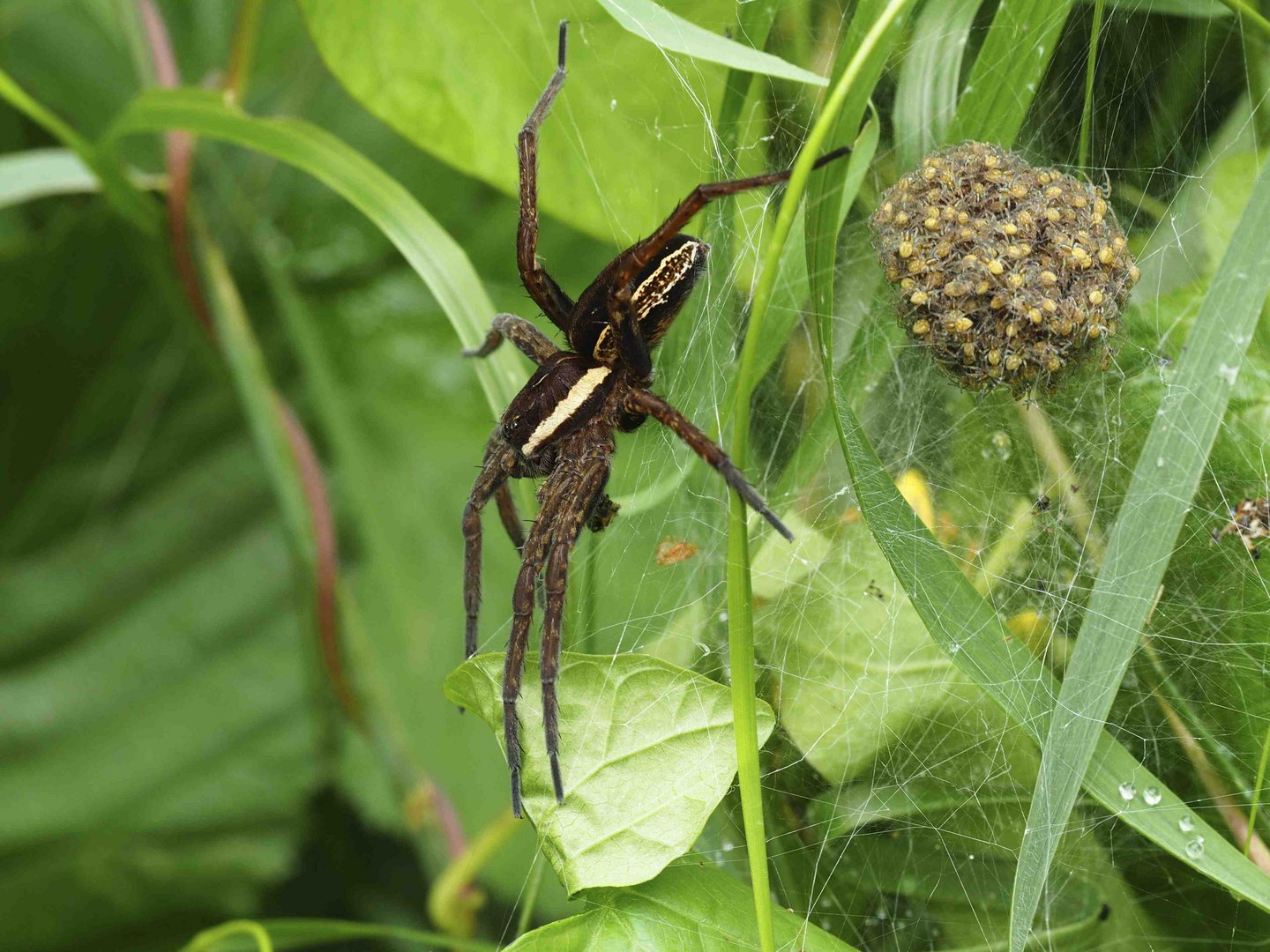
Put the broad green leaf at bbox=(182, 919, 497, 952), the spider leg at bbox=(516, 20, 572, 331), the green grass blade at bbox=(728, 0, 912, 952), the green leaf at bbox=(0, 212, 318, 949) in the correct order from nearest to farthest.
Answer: the green grass blade at bbox=(728, 0, 912, 952) → the spider leg at bbox=(516, 20, 572, 331) → the broad green leaf at bbox=(182, 919, 497, 952) → the green leaf at bbox=(0, 212, 318, 949)

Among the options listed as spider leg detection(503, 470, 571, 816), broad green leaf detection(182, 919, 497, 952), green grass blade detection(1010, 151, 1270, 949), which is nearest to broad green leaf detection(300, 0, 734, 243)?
spider leg detection(503, 470, 571, 816)

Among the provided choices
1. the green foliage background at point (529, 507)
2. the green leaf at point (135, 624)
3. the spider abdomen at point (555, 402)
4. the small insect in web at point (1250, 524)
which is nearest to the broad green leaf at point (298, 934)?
the green foliage background at point (529, 507)

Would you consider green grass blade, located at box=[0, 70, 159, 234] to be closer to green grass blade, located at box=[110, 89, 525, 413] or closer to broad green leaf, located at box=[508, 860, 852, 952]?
green grass blade, located at box=[110, 89, 525, 413]

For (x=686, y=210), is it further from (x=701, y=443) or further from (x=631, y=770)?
(x=631, y=770)

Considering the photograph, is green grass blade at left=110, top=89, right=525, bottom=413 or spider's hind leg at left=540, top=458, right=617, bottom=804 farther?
green grass blade at left=110, top=89, right=525, bottom=413

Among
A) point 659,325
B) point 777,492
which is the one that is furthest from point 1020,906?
point 659,325

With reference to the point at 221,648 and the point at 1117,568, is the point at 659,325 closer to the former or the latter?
the point at 1117,568

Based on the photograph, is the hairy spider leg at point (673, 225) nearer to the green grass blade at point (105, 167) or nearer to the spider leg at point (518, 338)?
the spider leg at point (518, 338)
